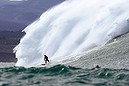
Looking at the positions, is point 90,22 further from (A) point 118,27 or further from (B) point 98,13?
(A) point 118,27

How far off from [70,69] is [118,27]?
44.2 ft

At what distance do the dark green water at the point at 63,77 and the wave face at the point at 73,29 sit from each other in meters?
12.2

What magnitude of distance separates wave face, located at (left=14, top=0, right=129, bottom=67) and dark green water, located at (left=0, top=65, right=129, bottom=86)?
12209 millimetres

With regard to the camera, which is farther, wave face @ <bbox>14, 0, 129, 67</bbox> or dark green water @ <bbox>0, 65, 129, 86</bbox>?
wave face @ <bbox>14, 0, 129, 67</bbox>

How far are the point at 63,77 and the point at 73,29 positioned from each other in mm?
21727

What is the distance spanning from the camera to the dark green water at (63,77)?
21.1 meters

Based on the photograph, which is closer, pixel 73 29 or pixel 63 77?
pixel 63 77

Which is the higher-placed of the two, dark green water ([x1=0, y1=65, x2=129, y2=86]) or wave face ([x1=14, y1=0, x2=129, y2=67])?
wave face ([x1=14, y1=0, x2=129, y2=67])

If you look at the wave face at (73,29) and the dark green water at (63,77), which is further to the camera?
the wave face at (73,29)

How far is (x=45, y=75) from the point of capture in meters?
24.7

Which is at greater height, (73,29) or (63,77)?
(73,29)

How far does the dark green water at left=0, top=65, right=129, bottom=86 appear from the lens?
69.4ft

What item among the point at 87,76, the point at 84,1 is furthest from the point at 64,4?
the point at 87,76

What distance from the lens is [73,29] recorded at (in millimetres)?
45031
